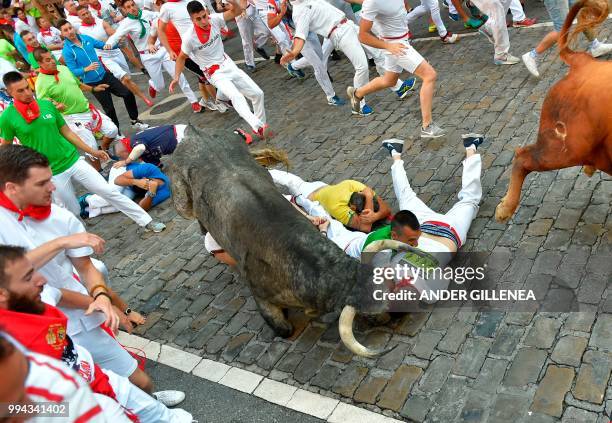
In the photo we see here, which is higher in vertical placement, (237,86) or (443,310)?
(237,86)

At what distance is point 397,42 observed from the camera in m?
7.75

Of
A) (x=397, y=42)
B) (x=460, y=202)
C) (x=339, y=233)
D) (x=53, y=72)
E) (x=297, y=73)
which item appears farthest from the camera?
(x=297, y=73)

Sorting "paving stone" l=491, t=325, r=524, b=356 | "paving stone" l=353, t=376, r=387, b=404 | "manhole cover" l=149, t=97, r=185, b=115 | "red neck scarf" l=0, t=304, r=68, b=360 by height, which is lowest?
"manhole cover" l=149, t=97, r=185, b=115

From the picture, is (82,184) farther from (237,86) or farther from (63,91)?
(237,86)

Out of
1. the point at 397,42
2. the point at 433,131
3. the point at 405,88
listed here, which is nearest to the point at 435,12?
the point at 405,88

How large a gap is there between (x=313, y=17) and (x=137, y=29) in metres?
4.62

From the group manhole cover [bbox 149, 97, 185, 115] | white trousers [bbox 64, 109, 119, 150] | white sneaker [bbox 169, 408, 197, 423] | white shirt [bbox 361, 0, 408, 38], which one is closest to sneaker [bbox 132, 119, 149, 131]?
manhole cover [bbox 149, 97, 185, 115]

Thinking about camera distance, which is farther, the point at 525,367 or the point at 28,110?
the point at 28,110

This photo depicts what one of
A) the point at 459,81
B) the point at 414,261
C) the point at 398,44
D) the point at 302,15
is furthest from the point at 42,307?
the point at 459,81

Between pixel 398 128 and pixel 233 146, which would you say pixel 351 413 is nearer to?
pixel 233 146

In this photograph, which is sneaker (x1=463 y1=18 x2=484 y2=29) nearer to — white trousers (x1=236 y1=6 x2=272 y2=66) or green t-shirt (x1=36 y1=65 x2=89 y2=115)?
white trousers (x1=236 y1=6 x2=272 y2=66)

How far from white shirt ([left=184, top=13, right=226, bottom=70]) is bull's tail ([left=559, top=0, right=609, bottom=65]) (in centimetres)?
587

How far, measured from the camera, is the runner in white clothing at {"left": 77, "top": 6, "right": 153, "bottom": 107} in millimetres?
11703

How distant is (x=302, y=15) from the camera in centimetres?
918
